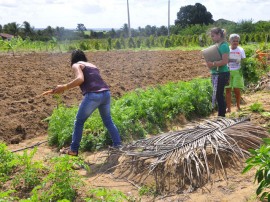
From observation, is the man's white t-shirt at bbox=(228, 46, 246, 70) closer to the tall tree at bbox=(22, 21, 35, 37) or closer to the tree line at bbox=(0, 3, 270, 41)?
the tree line at bbox=(0, 3, 270, 41)

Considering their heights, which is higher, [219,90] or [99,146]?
Answer: [219,90]

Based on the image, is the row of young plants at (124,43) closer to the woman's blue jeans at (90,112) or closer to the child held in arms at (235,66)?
the child held in arms at (235,66)

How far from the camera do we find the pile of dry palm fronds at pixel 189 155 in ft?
13.1

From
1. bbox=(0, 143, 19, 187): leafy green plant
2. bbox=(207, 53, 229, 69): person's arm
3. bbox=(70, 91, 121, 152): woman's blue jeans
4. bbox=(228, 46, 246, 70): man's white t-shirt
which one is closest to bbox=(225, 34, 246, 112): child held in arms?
bbox=(228, 46, 246, 70): man's white t-shirt

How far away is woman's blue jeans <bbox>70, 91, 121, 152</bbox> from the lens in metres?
4.68

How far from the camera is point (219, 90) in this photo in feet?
19.0

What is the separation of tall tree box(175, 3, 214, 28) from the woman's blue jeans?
173 ft

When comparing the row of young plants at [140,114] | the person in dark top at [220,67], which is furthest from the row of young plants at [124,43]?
the person in dark top at [220,67]

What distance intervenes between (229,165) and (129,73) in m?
9.07

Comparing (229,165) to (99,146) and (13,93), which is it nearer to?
(99,146)

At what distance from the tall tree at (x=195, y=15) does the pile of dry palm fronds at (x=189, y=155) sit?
5275 centimetres

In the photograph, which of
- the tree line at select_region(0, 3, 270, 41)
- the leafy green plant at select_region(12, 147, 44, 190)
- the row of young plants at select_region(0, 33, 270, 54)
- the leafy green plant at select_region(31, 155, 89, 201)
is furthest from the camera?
the tree line at select_region(0, 3, 270, 41)

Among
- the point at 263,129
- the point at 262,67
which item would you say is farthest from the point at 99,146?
the point at 262,67

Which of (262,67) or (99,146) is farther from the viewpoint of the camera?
(262,67)
